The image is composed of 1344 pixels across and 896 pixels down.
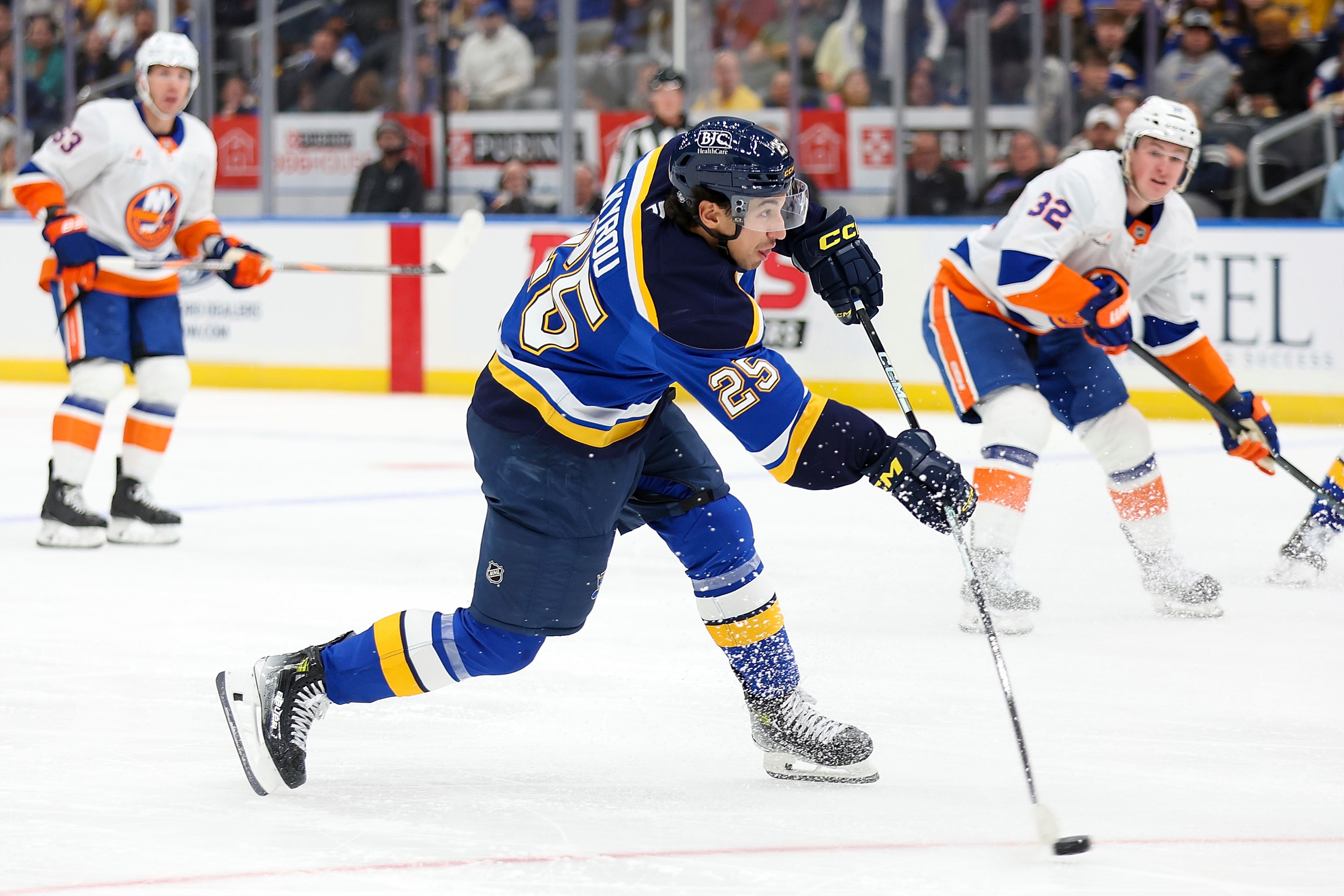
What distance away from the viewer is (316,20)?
9750mm

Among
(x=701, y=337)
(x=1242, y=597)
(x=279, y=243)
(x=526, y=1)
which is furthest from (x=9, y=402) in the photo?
(x=701, y=337)

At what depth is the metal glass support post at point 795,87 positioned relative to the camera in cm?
859

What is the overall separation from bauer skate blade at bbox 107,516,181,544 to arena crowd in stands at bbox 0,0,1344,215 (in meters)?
4.30

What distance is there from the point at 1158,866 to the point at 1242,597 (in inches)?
79.2

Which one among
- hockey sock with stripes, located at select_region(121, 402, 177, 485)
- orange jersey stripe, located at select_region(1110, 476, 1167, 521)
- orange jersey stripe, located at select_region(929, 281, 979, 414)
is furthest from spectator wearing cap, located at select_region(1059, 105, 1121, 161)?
hockey sock with stripes, located at select_region(121, 402, 177, 485)

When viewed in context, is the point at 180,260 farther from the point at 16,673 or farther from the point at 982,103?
the point at 982,103

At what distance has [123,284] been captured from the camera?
15.9 ft

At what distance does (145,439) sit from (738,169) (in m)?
3.11

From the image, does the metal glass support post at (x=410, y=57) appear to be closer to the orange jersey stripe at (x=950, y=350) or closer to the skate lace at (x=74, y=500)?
the skate lace at (x=74, y=500)

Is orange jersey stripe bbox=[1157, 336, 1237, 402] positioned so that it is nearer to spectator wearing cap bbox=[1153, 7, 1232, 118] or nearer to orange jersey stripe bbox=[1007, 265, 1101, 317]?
orange jersey stripe bbox=[1007, 265, 1101, 317]

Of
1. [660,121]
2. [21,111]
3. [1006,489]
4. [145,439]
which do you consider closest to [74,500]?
[145,439]

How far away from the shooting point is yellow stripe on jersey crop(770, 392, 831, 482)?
2.22 metres

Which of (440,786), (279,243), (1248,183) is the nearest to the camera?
(440,786)

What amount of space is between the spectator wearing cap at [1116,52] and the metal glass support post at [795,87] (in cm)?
140
